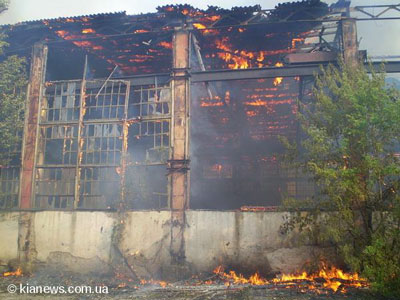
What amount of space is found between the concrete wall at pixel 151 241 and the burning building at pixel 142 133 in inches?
1.3

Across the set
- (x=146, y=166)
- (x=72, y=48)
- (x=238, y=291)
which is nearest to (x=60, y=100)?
(x=72, y=48)

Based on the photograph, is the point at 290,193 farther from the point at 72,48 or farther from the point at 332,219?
the point at 72,48

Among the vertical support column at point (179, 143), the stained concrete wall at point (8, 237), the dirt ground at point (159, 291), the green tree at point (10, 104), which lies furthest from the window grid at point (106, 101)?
the dirt ground at point (159, 291)

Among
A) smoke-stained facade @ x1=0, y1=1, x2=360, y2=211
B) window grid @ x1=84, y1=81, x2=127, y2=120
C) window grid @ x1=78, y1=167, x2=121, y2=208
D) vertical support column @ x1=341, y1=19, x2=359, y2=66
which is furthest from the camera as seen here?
window grid @ x1=84, y1=81, x2=127, y2=120

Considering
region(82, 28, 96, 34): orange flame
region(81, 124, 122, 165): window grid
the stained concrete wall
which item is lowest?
the stained concrete wall

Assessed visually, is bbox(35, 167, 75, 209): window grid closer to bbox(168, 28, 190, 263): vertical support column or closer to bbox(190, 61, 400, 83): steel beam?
bbox(168, 28, 190, 263): vertical support column

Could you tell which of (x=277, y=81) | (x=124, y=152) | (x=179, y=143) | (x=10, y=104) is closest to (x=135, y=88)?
(x=124, y=152)

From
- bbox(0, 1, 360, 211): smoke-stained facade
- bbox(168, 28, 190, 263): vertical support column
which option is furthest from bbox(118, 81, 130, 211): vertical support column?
bbox(168, 28, 190, 263): vertical support column

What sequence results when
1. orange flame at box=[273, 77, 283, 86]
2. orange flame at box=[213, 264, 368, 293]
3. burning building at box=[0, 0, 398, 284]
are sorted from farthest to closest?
orange flame at box=[273, 77, 283, 86] → burning building at box=[0, 0, 398, 284] → orange flame at box=[213, 264, 368, 293]

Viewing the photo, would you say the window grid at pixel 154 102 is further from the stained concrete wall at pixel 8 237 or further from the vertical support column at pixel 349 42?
the vertical support column at pixel 349 42

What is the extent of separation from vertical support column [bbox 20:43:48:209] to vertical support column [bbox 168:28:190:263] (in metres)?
5.47

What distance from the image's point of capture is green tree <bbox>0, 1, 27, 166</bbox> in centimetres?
1227

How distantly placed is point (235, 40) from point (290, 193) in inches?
364

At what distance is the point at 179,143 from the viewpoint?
11.3 m
